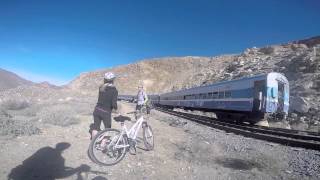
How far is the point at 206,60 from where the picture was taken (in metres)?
113

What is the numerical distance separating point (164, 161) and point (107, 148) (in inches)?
59.4

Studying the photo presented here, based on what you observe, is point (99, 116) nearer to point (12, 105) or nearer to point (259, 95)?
point (259, 95)

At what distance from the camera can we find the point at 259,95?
1900 centimetres

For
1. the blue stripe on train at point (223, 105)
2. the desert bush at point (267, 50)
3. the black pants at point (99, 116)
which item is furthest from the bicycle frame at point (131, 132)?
the desert bush at point (267, 50)

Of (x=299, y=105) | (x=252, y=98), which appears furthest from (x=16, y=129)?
(x=299, y=105)

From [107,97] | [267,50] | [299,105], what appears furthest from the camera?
[267,50]

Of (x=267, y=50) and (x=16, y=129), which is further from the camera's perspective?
(x=267, y=50)

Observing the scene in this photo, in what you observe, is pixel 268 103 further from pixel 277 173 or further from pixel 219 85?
pixel 277 173

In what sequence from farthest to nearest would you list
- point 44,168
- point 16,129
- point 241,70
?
point 241,70
point 16,129
point 44,168

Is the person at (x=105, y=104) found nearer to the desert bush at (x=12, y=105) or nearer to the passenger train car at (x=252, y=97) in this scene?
the passenger train car at (x=252, y=97)

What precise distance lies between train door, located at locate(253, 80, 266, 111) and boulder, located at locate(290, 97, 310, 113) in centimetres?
771

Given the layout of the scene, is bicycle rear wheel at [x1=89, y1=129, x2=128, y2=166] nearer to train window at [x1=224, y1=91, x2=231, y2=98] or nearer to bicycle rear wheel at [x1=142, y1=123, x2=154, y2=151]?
bicycle rear wheel at [x1=142, y1=123, x2=154, y2=151]

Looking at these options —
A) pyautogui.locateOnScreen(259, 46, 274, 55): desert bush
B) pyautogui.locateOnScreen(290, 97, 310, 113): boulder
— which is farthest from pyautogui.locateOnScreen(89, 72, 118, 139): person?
pyautogui.locateOnScreen(259, 46, 274, 55): desert bush

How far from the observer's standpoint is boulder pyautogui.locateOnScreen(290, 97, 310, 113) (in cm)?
2512
